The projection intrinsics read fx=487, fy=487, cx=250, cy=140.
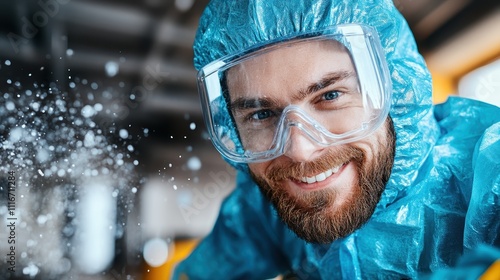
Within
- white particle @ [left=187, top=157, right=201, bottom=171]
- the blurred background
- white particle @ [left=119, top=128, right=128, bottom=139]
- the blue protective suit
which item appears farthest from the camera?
white particle @ [left=187, top=157, right=201, bottom=171]

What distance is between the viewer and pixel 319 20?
880mm

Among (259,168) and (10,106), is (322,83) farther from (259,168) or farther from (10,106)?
(10,106)

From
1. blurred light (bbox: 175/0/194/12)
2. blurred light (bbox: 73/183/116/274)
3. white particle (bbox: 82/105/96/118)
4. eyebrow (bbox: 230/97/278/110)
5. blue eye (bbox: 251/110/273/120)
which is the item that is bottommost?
blurred light (bbox: 73/183/116/274)

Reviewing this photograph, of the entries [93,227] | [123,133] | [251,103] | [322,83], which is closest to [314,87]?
[322,83]

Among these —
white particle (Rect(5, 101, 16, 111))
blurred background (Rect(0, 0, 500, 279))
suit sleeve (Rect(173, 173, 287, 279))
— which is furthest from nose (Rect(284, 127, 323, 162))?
white particle (Rect(5, 101, 16, 111))

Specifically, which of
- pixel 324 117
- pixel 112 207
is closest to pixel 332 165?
pixel 324 117

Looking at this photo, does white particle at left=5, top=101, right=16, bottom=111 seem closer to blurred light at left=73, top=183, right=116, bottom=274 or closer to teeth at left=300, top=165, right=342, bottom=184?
blurred light at left=73, top=183, right=116, bottom=274

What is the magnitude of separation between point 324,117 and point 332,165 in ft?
0.30

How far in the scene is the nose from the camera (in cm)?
86

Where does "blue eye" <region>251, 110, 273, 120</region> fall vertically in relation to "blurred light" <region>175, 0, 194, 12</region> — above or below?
below

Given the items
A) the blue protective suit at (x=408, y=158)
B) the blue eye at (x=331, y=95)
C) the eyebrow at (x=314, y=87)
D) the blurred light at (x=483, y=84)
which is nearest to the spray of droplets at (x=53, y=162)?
the blue protective suit at (x=408, y=158)

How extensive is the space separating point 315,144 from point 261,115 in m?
0.13

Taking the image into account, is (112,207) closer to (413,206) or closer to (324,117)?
(324,117)

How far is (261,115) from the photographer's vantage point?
0.93 m
